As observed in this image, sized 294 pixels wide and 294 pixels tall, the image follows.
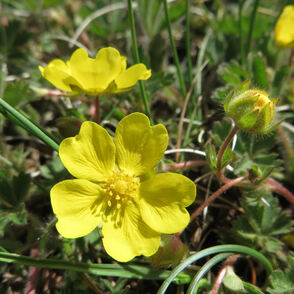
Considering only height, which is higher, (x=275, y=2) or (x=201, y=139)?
(x=275, y=2)

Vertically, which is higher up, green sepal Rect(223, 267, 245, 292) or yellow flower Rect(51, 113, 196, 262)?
yellow flower Rect(51, 113, 196, 262)

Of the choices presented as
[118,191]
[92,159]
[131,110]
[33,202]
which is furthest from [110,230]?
[131,110]

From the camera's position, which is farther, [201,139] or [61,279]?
[201,139]

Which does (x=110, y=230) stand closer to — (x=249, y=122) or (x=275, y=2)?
(x=249, y=122)

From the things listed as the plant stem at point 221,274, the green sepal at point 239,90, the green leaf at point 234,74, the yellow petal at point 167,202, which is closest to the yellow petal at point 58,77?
the yellow petal at point 167,202

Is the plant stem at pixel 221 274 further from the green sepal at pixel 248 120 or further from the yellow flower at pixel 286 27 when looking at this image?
the yellow flower at pixel 286 27

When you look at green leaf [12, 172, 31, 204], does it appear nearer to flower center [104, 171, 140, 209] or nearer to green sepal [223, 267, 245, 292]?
flower center [104, 171, 140, 209]

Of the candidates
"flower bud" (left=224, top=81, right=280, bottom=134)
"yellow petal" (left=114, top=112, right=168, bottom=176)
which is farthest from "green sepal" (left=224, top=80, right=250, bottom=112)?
"yellow petal" (left=114, top=112, right=168, bottom=176)
